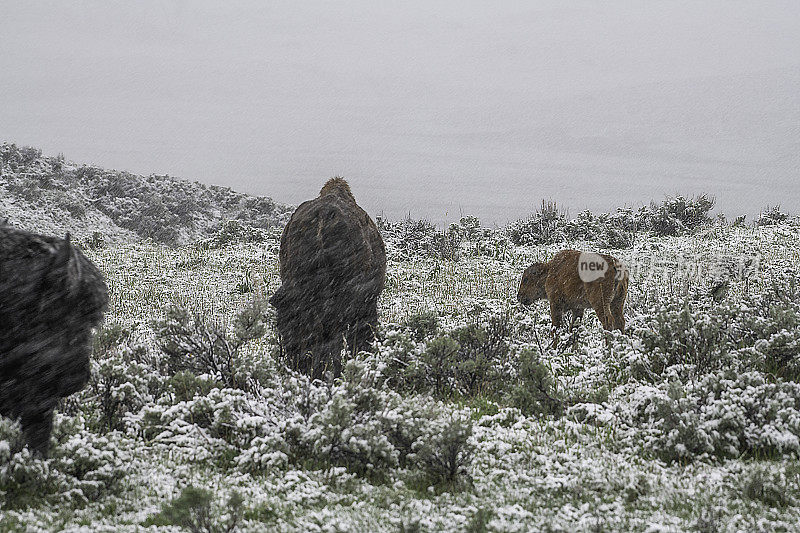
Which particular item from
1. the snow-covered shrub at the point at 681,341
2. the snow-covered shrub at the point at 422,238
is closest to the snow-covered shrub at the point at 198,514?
the snow-covered shrub at the point at 681,341

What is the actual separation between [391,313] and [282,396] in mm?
6707

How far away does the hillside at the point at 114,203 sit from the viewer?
88.8 feet

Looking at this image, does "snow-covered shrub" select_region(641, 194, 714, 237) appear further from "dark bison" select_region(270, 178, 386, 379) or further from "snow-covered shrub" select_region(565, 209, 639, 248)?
"dark bison" select_region(270, 178, 386, 379)

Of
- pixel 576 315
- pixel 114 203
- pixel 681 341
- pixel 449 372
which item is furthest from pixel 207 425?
pixel 114 203

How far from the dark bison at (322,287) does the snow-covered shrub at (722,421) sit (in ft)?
9.74

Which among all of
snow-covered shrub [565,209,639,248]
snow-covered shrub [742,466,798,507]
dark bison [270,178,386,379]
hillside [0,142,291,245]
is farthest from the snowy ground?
hillside [0,142,291,245]

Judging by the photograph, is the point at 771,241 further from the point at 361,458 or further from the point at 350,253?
the point at 361,458

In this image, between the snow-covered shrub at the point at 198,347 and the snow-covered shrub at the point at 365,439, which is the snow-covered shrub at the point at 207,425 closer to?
the snow-covered shrub at the point at 365,439

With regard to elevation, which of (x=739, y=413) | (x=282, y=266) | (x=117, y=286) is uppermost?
(x=282, y=266)

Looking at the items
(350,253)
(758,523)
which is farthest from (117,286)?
(758,523)

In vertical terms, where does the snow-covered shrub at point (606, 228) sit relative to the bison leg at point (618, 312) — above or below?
above

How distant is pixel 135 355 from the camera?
22.5 feet

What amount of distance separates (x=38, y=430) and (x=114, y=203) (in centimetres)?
3107

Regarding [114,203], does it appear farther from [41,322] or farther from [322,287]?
[41,322]
